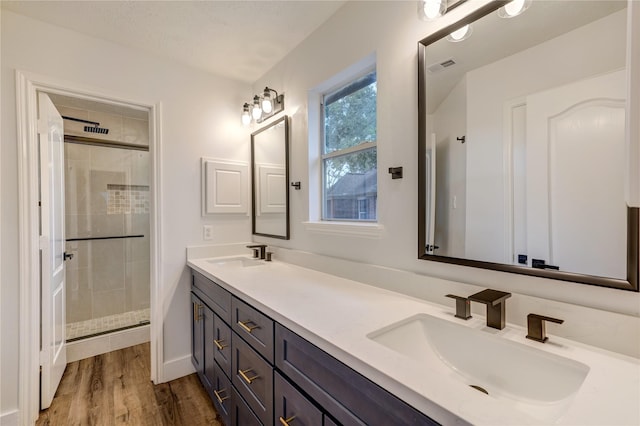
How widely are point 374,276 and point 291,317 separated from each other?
1.85ft

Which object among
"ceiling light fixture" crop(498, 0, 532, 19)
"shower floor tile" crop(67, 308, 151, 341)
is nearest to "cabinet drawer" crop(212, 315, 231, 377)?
"shower floor tile" crop(67, 308, 151, 341)

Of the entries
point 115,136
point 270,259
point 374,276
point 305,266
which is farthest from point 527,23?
point 115,136

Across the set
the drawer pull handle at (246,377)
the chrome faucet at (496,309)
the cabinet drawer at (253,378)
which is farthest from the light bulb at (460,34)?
the drawer pull handle at (246,377)

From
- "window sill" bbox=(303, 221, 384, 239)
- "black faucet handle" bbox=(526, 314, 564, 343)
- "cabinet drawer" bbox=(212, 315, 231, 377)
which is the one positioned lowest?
"cabinet drawer" bbox=(212, 315, 231, 377)

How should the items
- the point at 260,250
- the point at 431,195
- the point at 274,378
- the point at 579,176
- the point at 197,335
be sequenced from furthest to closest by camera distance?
the point at 260,250 → the point at 197,335 → the point at 431,195 → the point at 274,378 → the point at 579,176

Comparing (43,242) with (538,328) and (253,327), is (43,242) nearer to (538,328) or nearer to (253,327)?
(253,327)

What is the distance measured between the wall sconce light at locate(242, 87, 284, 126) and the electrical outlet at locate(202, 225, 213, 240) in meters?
0.88

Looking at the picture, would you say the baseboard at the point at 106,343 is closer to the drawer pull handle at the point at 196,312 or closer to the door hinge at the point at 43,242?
the drawer pull handle at the point at 196,312

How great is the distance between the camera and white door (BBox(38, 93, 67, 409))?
1736 millimetres

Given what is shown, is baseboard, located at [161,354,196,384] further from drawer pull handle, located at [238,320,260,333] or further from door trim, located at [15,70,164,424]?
drawer pull handle, located at [238,320,260,333]

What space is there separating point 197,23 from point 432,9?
1372 mm

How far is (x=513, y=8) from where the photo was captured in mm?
949

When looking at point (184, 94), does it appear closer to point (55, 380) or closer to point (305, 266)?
point (305, 266)

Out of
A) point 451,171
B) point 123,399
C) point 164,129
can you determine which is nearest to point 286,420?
point 451,171
